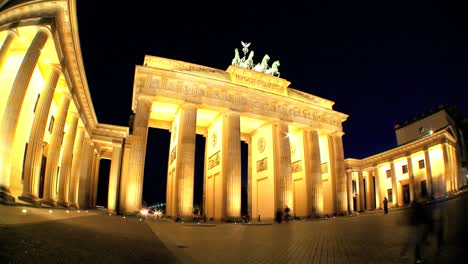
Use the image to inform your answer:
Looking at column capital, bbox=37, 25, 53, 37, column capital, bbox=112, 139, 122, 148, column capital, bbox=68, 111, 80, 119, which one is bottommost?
column capital, bbox=112, 139, 122, 148

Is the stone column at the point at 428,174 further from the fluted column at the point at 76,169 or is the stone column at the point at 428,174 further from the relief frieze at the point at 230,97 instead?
the fluted column at the point at 76,169

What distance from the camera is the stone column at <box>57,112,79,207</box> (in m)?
24.6

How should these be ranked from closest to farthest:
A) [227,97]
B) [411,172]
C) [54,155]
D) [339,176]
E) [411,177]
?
[54,155]
[227,97]
[339,176]
[411,177]
[411,172]

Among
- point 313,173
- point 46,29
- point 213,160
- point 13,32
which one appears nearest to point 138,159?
point 213,160

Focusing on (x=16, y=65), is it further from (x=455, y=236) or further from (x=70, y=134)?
(x=455, y=236)

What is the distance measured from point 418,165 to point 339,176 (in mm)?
17857

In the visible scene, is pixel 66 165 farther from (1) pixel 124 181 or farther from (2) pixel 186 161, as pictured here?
(2) pixel 186 161

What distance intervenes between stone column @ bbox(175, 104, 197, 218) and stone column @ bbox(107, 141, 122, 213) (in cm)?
1238

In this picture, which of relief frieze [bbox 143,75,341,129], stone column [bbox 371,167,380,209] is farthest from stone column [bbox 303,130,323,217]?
stone column [bbox 371,167,380,209]

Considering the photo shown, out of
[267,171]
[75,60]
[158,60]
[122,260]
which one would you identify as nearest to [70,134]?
[75,60]

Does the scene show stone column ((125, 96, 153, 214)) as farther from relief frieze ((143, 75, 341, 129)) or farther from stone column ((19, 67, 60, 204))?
stone column ((19, 67, 60, 204))

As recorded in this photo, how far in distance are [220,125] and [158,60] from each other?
9.62 m

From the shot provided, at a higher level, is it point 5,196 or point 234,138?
point 234,138

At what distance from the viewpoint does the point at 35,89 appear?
21062 mm
